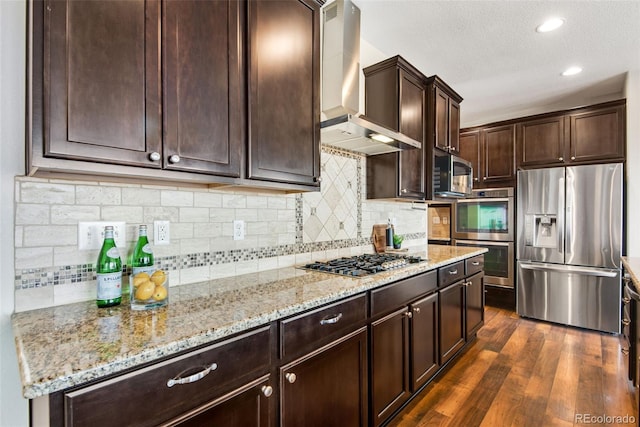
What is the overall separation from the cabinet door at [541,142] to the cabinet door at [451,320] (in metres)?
2.35

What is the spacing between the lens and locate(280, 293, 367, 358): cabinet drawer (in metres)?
1.20

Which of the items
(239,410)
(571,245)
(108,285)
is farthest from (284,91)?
(571,245)

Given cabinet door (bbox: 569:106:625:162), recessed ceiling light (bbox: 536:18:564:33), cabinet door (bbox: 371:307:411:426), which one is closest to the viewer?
cabinet door (bbox: 371:307:411:426)

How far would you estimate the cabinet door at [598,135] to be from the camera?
11.4 ft

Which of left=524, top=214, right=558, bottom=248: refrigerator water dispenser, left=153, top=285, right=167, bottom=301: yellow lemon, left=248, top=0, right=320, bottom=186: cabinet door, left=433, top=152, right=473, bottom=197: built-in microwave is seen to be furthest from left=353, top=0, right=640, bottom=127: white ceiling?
left=153, top=285, right=167, bottom=301: yellow lemon

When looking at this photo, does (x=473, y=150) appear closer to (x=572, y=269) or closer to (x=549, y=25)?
(x=572, y=269)

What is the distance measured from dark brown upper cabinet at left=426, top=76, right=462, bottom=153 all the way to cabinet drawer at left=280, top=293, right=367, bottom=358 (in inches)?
80.8

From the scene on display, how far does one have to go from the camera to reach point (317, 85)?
71.4 inches

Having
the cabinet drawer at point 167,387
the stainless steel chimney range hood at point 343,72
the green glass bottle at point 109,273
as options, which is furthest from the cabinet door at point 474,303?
the green glass bottle at point 109,273

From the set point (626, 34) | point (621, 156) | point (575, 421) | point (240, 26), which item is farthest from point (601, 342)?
point (240, 26)

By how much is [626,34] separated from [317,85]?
2.81 m

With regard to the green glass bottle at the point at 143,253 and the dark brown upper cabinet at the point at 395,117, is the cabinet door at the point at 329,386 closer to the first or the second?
the green glass bottle at the point at 143,253

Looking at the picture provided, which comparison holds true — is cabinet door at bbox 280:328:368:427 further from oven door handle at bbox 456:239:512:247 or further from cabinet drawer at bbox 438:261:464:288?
oven door handle at bbox 456:239:512:247

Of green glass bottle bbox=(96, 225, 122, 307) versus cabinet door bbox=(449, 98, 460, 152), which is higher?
cabinet door bbox=(449, 98, 460, 152)
